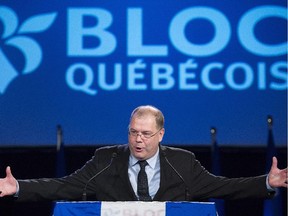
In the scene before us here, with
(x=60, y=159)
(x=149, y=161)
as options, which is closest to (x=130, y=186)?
(x=149, y=161)

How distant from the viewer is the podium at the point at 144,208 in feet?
7.81

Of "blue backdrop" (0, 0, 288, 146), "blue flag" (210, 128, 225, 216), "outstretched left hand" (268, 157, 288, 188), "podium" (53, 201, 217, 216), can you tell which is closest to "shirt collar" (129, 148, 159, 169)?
"outstretched left hand" (268, 157, 288, 188)

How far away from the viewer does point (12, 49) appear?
16.8ft

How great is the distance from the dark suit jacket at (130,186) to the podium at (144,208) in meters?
0.49

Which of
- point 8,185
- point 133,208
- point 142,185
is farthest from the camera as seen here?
point 142,185

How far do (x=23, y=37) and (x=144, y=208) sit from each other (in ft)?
10.0

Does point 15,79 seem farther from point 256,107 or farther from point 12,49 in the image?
point 256,107

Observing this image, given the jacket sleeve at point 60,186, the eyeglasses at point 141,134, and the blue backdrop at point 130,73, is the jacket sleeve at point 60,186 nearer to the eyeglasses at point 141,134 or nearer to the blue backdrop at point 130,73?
the eyeglasses at point 141,134

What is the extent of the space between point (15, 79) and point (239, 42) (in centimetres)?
181

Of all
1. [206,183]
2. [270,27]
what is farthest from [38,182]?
[270,27]

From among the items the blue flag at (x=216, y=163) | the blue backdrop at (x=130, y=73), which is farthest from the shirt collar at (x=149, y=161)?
the blue backdrop at (x=130, y=73)

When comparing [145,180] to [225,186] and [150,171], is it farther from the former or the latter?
[225,186]

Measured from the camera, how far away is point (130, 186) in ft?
9.73

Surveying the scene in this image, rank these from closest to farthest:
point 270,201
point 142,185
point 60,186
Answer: point 142,185
point 60,186
point 270,201
